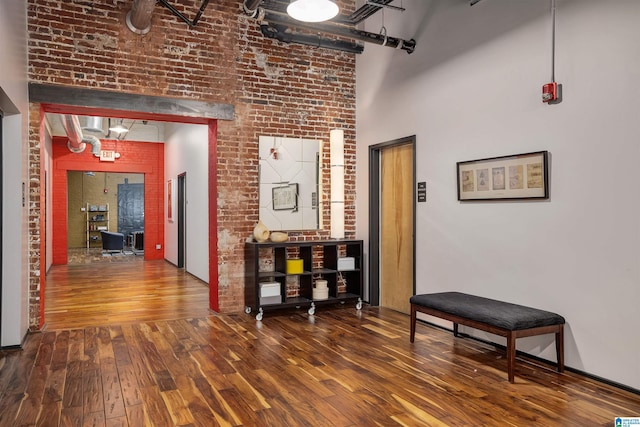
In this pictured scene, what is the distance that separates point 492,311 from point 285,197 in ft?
10.5

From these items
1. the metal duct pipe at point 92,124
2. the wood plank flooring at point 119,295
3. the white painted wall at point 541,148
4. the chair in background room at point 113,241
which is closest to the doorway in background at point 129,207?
the chair in background room at point 113,241

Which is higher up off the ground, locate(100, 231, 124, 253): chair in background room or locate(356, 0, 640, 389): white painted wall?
locate(356, 0, 640, 389): white painted wall

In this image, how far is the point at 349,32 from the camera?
5.11 metres

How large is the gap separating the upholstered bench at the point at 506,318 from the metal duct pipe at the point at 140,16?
4053mm

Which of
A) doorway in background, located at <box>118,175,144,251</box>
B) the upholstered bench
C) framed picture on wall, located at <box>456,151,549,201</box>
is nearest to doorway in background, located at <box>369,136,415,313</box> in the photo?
framed picture on wall, located at <box>456,151,549,201</box>

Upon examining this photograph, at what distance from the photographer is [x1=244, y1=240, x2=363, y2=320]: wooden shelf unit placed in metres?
5.55

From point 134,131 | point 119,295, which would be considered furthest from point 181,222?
point 119,295

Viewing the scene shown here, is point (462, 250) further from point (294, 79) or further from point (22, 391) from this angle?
point (22, 391)

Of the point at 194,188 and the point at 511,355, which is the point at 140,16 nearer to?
the point at 194,188

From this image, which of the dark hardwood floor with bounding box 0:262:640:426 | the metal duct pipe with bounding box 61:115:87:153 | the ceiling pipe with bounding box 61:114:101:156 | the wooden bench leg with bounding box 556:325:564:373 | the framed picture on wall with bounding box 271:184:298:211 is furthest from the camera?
the ceiling pipe with bounding box 61:114:101:156

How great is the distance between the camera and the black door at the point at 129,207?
1741 centimetres

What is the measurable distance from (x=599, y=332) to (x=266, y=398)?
2.44 meters

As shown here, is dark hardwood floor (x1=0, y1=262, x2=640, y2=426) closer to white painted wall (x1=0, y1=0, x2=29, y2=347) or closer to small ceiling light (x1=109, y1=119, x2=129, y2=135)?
white painted wall (x1=0, y1=0, x2=29, y2=347)

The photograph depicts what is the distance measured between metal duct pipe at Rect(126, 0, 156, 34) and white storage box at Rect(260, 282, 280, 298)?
3217mm
